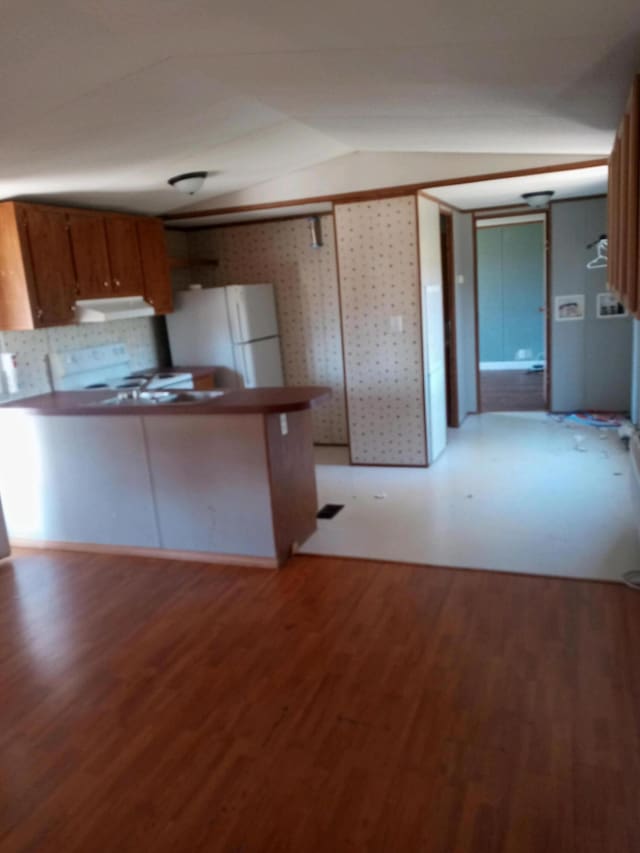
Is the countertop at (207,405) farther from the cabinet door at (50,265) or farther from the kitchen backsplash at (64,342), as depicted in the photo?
the cabinet door at (50,265)

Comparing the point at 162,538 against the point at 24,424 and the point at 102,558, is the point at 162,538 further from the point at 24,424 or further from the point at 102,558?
the point at 24,424

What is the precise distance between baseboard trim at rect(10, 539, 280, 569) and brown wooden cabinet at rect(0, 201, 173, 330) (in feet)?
4.64

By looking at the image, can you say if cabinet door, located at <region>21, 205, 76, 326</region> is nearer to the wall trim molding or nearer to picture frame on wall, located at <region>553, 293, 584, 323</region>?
the wall trim molding

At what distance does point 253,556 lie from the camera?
3.63m

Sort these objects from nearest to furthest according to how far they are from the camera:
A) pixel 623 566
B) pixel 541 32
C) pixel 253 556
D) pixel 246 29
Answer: pixel 541 32 → pixel 246 29 → pixel 623 566 → pixel 253 556

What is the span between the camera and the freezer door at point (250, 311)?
5.39 meters

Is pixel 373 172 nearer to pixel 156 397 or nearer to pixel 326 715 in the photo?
pixel 156 397

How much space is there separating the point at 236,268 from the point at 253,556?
3.41 m

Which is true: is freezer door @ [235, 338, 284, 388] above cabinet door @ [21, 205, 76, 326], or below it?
below

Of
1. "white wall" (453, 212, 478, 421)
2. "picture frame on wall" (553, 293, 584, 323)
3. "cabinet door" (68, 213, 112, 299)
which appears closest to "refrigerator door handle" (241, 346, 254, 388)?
"cabinet door" (68, 213, 112, 299)

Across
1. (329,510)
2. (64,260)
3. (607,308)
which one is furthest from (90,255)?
(607,308)

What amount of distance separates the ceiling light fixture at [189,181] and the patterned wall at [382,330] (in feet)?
3.99

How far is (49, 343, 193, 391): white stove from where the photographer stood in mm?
4590

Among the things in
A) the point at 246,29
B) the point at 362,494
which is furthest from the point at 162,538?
the point at 246,29
